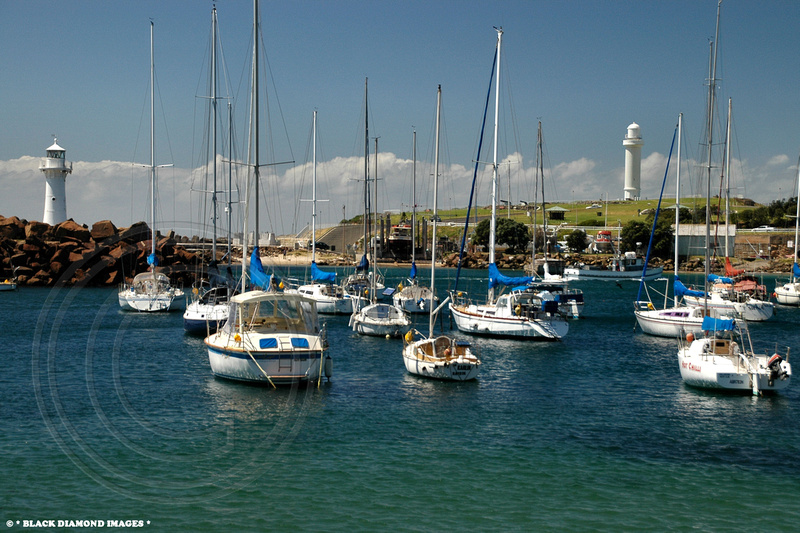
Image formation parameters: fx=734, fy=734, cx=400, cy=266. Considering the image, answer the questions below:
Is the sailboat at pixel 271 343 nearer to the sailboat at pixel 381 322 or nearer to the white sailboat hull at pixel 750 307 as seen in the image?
the sailboat at pixel 381 322

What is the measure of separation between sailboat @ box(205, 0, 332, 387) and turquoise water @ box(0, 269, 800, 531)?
0.84 metres

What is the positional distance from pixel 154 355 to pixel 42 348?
305 inches

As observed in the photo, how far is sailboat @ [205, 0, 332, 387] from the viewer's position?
30047mm

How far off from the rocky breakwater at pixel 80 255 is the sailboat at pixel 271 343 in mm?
62704

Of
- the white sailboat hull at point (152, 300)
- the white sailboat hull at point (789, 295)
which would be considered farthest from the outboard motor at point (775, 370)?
the white sailboat hull at point (789, 295)

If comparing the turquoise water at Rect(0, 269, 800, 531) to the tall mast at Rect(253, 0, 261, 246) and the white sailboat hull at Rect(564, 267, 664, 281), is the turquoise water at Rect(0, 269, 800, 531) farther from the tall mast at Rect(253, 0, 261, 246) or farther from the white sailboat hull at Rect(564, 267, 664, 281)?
the white sailboat hull at Rect(564, 267, 664, 281)

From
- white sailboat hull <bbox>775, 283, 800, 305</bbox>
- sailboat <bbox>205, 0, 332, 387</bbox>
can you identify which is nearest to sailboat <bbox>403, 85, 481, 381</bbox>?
sailboat <bbox>205, 0, 332, 387</bbox>

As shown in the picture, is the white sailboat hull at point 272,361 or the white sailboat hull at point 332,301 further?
the white sailboat hull at point 332,301

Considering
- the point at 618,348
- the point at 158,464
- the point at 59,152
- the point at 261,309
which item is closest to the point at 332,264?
the point at 59,152

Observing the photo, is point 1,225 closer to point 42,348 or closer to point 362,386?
point 42,348

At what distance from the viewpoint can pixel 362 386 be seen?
33219 mm

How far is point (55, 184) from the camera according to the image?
108 m

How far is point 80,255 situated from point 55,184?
55.3 ft

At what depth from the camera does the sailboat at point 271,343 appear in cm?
3005
